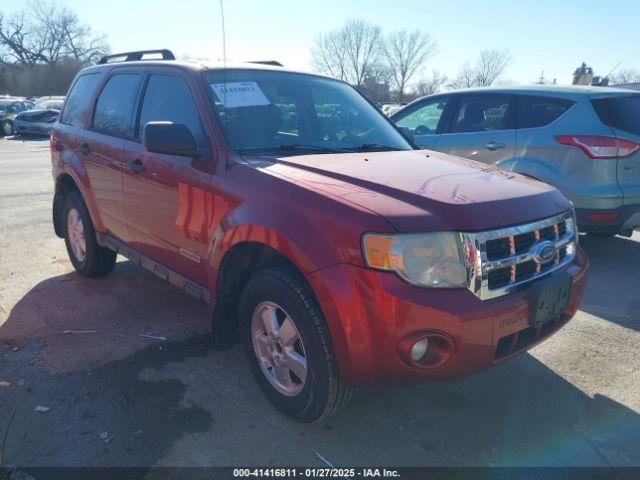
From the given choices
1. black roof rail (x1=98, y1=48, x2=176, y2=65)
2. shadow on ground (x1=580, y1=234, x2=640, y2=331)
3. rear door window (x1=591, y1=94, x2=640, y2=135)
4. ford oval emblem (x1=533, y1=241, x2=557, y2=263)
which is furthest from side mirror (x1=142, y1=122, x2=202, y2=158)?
rear door window (x1=591, y1=94, x2=640, y2=135)

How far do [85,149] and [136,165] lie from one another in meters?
1.06

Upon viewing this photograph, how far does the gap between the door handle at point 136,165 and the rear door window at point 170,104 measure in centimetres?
25

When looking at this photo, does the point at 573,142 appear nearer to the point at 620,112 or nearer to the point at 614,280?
the point at 620,112

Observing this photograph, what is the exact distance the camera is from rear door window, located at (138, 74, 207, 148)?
319 centimetres

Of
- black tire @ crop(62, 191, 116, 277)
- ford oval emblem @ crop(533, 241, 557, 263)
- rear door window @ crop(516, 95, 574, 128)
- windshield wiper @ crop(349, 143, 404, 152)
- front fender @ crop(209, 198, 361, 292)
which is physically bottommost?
black tire @ crop(62, 191, 116, 277)

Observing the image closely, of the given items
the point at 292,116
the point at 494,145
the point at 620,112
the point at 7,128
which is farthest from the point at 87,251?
the point at 7,128

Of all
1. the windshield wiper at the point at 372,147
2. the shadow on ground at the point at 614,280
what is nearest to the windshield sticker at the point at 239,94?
the windshield wiper at the point at 372,147

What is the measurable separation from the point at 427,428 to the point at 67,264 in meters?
4.23

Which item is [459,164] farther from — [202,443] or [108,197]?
[108,197]

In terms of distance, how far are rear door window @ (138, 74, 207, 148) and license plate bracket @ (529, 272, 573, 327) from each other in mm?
2044

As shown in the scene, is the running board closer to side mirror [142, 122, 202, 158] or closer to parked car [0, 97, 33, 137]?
side mirror [142, 122, 202, 158]

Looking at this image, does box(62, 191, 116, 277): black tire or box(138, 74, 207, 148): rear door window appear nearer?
box(138, 74, 207, 148): rear door window

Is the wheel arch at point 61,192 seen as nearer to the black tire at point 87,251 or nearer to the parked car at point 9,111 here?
the black tire at point 87,251

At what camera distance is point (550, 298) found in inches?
97.1
